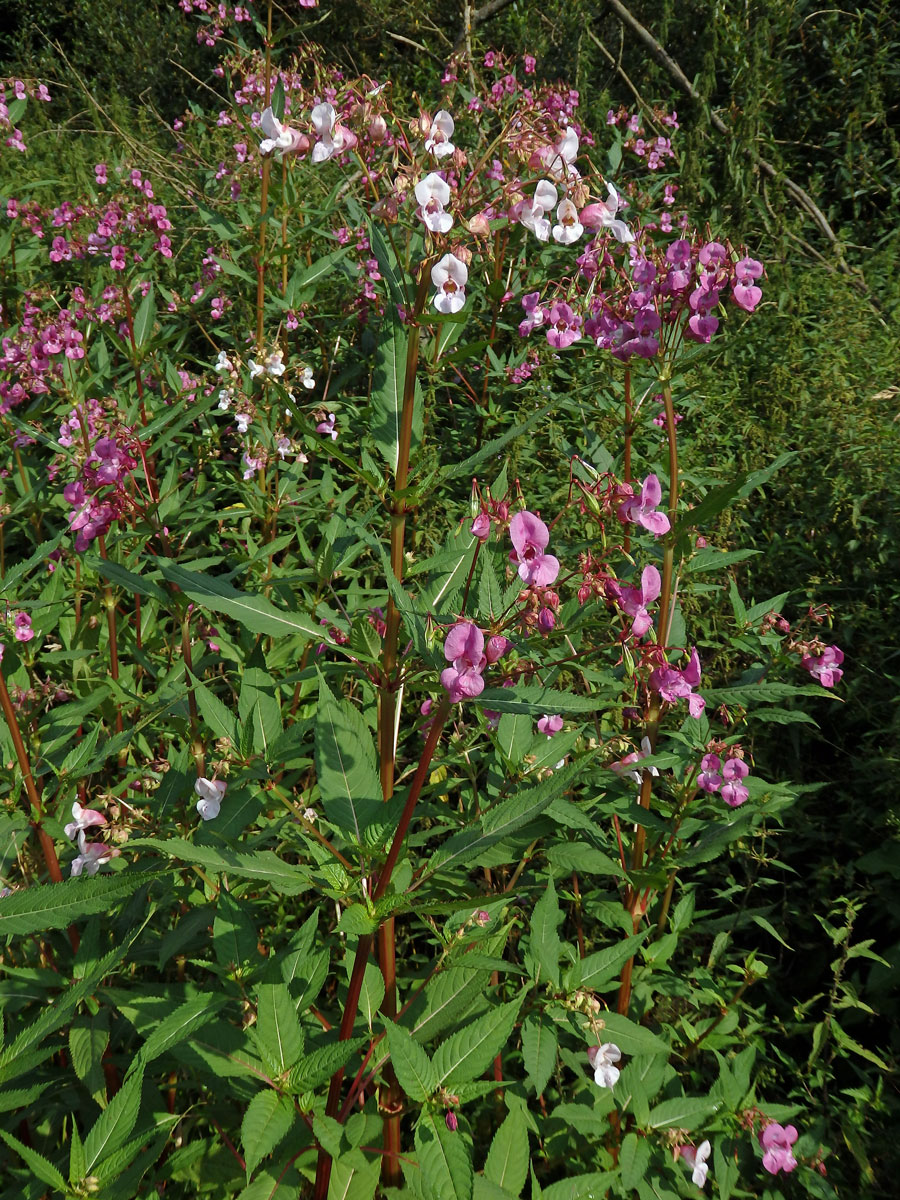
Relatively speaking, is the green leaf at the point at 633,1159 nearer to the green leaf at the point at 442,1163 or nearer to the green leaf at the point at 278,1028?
the green leaf at the point at 442,1163

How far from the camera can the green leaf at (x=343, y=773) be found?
1.36 m

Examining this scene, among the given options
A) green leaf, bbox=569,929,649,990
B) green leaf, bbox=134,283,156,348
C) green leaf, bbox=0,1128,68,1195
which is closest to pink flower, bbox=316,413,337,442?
green leaf, bbox=134,283,156,348

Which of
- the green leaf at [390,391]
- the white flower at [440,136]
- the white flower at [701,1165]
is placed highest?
the white flower at [440,136]

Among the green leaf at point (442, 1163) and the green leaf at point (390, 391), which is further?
the green leaf at point (390, 391)

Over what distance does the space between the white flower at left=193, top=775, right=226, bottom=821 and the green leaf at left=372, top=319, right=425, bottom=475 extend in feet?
2.32

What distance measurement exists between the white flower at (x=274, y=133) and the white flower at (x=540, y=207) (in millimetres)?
528

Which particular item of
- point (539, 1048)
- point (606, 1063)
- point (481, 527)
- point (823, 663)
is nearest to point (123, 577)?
point (481, 527)

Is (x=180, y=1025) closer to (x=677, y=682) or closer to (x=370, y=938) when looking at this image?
(x=370, y=938)

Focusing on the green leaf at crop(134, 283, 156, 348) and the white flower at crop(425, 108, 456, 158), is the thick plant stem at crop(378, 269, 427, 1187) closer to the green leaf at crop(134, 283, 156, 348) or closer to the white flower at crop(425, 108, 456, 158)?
the white flower at crop(425, 108, 456, 158)

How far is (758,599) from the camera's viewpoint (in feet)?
11.9

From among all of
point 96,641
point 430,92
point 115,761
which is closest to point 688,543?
point 96,641

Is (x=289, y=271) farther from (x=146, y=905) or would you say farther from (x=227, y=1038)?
(x=227, y=1038)

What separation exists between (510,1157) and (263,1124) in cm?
51

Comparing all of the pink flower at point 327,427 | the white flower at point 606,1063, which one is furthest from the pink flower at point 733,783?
the pink flower at point 327,427
